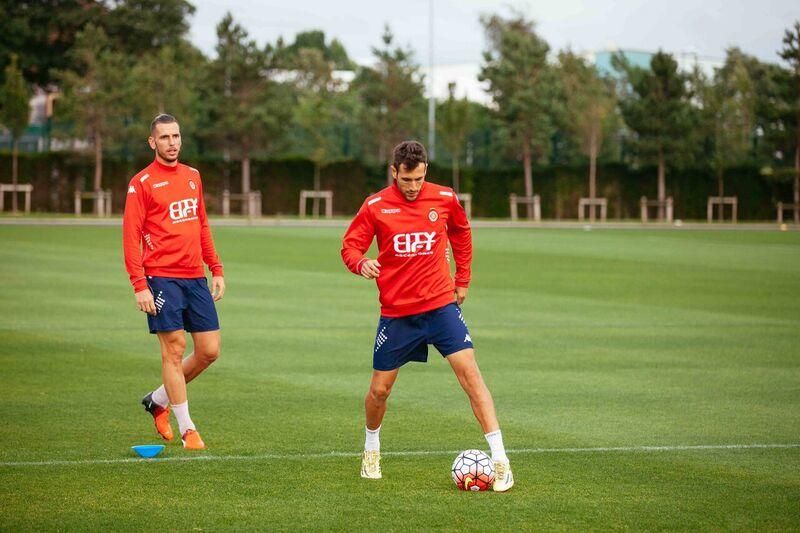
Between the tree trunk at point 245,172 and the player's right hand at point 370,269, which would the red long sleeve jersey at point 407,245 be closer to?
the player's right hand at point 370,269

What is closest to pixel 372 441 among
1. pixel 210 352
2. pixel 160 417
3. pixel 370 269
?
pixel 370 269

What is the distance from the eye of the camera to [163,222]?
356 inches

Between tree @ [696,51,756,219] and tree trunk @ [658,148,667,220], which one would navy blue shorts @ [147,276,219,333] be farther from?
tree @ [696,51,756,219]

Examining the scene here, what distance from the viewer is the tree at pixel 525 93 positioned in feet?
212

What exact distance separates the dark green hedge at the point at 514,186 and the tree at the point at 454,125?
1.38 metres

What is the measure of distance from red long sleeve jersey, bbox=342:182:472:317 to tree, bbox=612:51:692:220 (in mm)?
56121

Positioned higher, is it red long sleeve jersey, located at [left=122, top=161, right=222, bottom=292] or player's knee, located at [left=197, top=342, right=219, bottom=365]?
red long sleeve jersey, located at [left=122, top=161, right=222, bottom=292]

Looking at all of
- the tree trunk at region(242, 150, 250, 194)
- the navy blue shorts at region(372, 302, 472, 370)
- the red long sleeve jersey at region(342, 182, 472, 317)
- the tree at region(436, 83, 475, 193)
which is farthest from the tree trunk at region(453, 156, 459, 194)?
the navy blue shorts at region(372, 302, 472, 370)

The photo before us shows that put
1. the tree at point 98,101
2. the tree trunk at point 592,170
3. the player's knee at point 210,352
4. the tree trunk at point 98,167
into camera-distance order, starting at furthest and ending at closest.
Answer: the tree trunk at point 592,170
the tree trunk at point 98,167
the tree at point 98,101
the player's knee at point 210,352

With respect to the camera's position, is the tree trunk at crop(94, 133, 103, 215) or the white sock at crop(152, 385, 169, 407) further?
the tree trunk at crop(94, 133, 103, 215)

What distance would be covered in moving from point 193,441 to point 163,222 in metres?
1.57

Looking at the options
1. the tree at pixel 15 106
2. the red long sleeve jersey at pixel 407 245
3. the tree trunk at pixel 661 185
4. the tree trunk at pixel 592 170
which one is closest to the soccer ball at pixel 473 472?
the red long sleeve jersey at pixel 407 245

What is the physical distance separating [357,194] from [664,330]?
49.5 meters

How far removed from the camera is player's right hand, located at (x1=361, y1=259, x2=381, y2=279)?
7.76 metres
